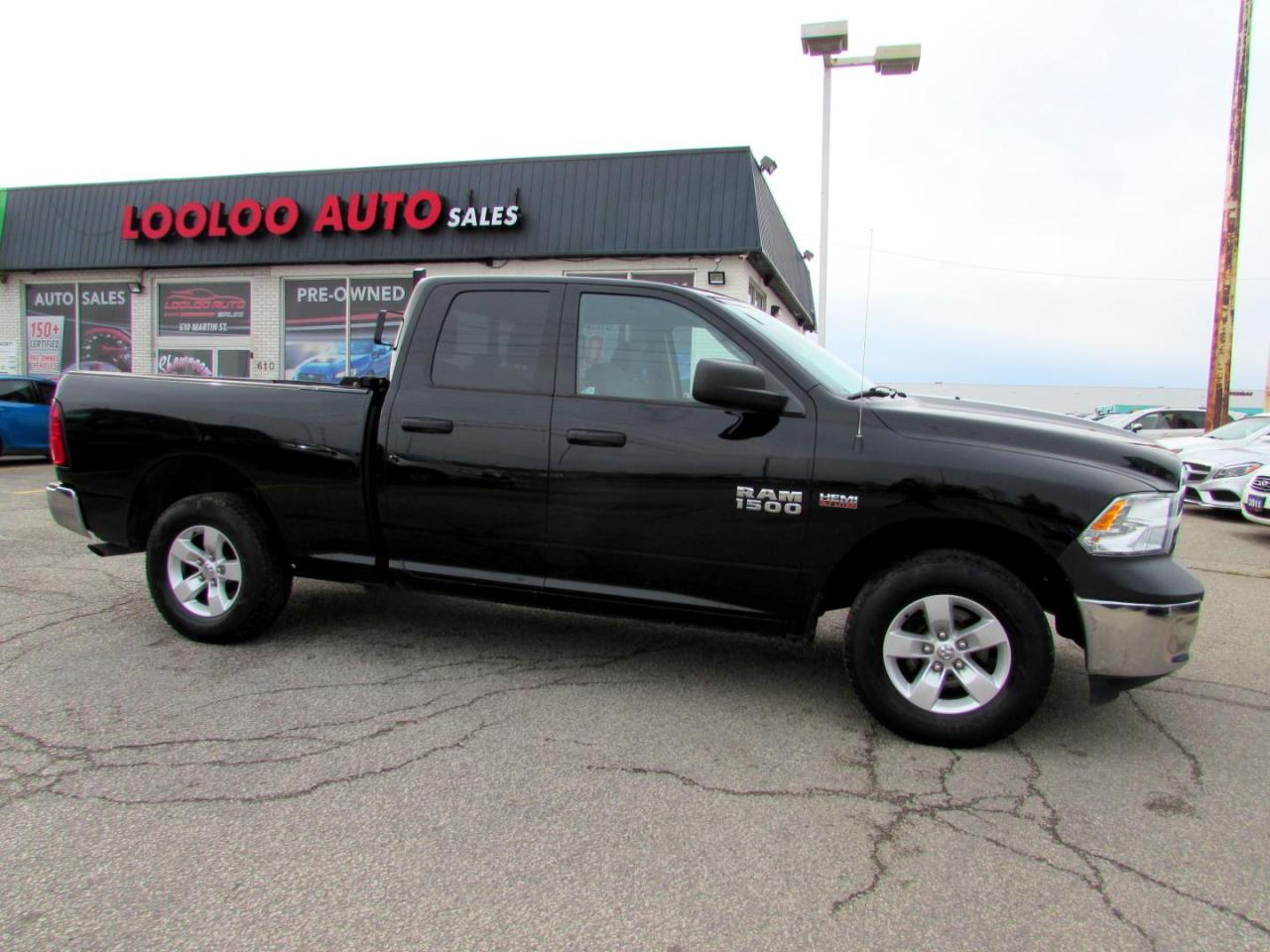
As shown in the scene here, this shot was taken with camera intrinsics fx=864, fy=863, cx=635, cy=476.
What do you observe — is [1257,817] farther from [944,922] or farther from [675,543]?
[675,543]

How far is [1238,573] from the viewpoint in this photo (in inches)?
292

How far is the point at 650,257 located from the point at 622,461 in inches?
440

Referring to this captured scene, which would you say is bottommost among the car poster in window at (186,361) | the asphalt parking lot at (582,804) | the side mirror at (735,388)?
the asphalt parking lot at (582,804)

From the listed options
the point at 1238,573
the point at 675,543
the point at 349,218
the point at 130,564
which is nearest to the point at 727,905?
the point at 675,543

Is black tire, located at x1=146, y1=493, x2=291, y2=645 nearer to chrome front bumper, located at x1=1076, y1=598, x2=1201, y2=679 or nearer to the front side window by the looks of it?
the front side window

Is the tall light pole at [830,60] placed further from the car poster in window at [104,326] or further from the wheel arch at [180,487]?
the car poster in window at [104,326]

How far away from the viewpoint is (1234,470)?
11.0m

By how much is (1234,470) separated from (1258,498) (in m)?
2.03

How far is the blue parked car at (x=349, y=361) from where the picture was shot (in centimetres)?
1653

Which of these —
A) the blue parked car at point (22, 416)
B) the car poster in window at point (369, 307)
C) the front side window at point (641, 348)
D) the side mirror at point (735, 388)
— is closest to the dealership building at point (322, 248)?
the car poster in window at point (369, 307)

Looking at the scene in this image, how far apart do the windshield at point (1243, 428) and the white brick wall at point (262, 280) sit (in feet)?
25.6

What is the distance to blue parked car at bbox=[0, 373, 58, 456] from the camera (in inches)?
541

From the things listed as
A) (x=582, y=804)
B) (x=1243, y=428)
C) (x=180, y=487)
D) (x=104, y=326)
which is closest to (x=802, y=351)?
(x=582, y=804)

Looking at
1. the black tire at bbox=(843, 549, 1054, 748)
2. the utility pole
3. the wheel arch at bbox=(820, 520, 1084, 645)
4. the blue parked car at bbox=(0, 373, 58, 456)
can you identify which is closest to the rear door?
the wheel arch at bbox=(820, 520, 1084, 645)
